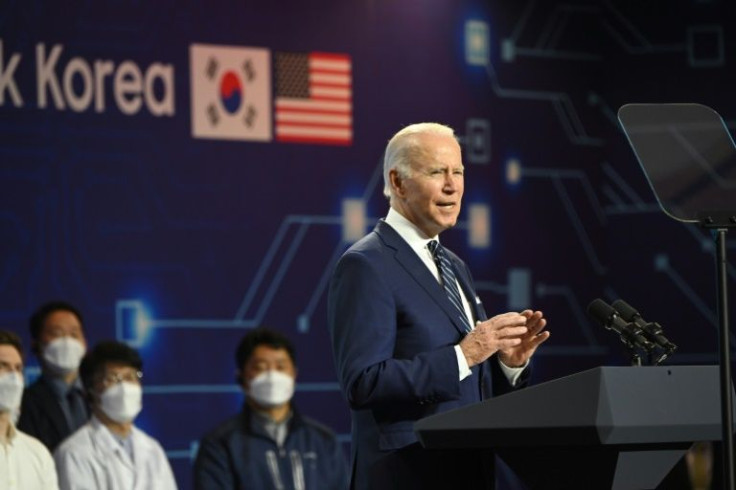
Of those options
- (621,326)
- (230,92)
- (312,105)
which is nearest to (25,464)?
(230,92)

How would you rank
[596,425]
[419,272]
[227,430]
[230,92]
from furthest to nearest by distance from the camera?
[230,92]
[227,430]
[419,272]
[596,425]

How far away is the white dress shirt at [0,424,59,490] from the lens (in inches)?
174

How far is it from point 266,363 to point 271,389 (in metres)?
0.12

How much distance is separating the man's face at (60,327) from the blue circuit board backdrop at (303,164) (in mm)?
306

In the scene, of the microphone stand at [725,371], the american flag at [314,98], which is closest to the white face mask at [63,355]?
the american flag at [314,98]

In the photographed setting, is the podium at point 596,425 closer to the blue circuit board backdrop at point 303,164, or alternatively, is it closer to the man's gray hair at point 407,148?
the man's gray hair at point 407,148

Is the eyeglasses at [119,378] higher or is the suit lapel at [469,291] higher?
the suit lapel at [469,291]

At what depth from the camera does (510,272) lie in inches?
263

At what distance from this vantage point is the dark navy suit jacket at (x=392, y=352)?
8.21ft

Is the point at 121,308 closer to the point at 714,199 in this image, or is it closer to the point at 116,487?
the point at 116,487

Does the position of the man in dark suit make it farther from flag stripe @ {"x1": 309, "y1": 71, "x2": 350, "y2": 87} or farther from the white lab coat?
flag stripe @ {"x1": 309, "y1": 71, "x2": 350, "y2": 87}

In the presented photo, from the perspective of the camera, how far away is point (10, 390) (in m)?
4.55

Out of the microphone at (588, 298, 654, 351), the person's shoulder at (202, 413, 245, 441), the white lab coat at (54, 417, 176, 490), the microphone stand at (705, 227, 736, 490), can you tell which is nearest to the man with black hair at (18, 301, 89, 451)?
the white lab coat at (54, 417, 176, 490)

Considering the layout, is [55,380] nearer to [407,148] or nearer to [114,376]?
[114,376]
